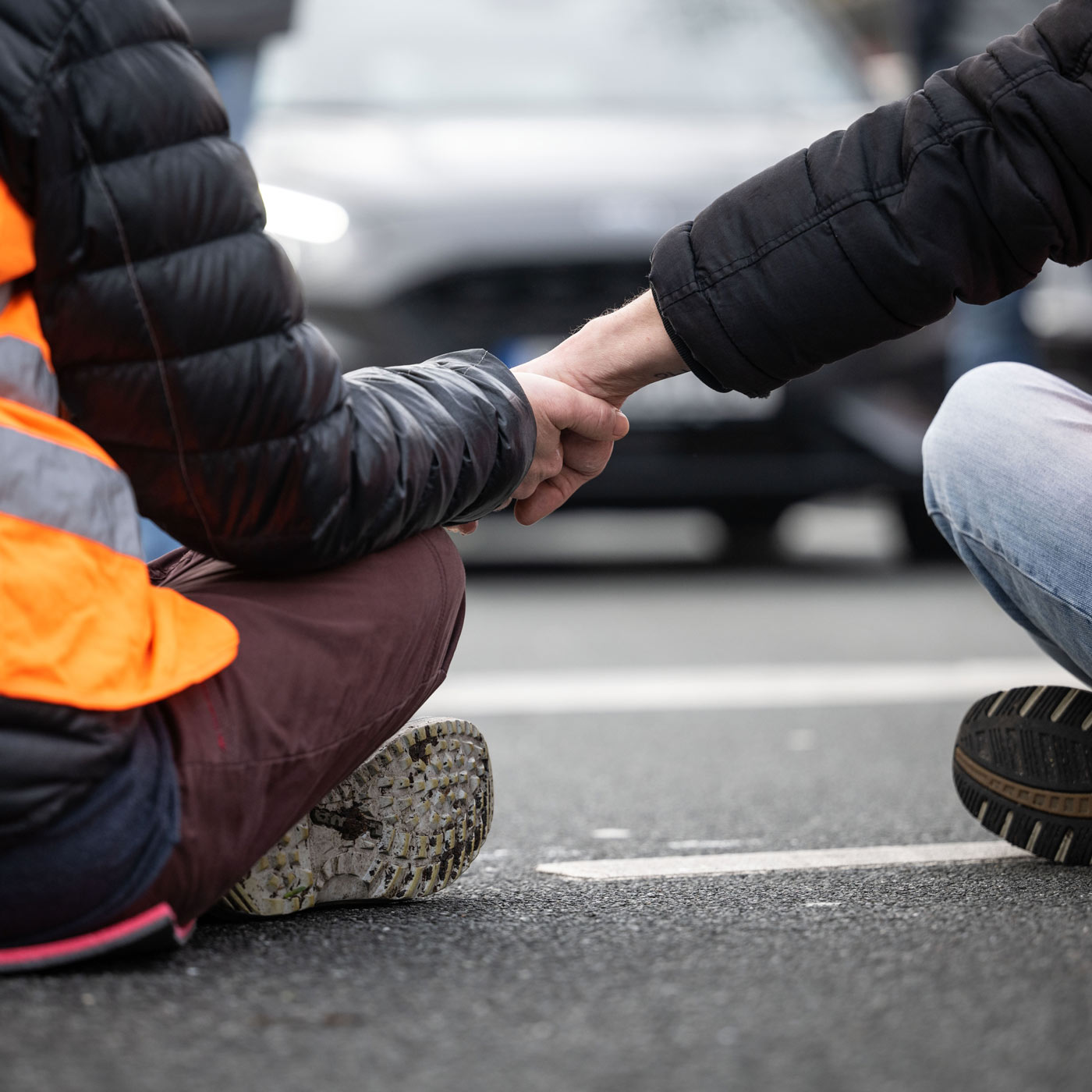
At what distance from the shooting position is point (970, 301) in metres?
1.69

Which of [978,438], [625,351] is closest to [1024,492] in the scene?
[978,438]

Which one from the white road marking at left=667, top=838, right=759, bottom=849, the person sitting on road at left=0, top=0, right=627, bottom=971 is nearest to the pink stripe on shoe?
the person sitting on road at left=0, top=0, right=627, bottom=971

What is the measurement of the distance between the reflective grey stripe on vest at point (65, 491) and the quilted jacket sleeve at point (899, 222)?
0.67m

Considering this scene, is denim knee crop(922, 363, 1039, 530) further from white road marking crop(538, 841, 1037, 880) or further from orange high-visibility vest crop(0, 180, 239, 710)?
orange high-visibility vest crop(0, 180, 239, 710)

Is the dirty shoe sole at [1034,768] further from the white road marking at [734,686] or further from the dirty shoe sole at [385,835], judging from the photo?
the white road marking at [734,686]

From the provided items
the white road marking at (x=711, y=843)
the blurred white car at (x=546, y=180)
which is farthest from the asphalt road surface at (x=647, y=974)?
the blurred white car at (x=546, y=180)

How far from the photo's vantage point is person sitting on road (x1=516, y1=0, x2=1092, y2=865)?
1.56m

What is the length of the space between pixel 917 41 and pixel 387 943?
12.7 feet

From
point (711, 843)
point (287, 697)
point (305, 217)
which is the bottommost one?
point (711, 843)

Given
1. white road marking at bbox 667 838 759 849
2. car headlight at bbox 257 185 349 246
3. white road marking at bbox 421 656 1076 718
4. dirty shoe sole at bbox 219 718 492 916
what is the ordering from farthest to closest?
car headlight at bbox 257 185 349 246 → white road marking at bbox 421 656 1076 718 → white road marking at bbox 667 838 759 849 → dirty shoe sole at bbox 219 718 492 916

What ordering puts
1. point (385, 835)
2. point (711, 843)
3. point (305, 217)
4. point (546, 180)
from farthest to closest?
point (546, 180) → point (305, 217) → point (711, 843) → point (385, 835)

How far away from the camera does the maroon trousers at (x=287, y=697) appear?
1.33 m

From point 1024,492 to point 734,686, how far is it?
5.75 ft

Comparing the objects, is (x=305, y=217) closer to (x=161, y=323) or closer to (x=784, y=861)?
(x=784, y=861)
